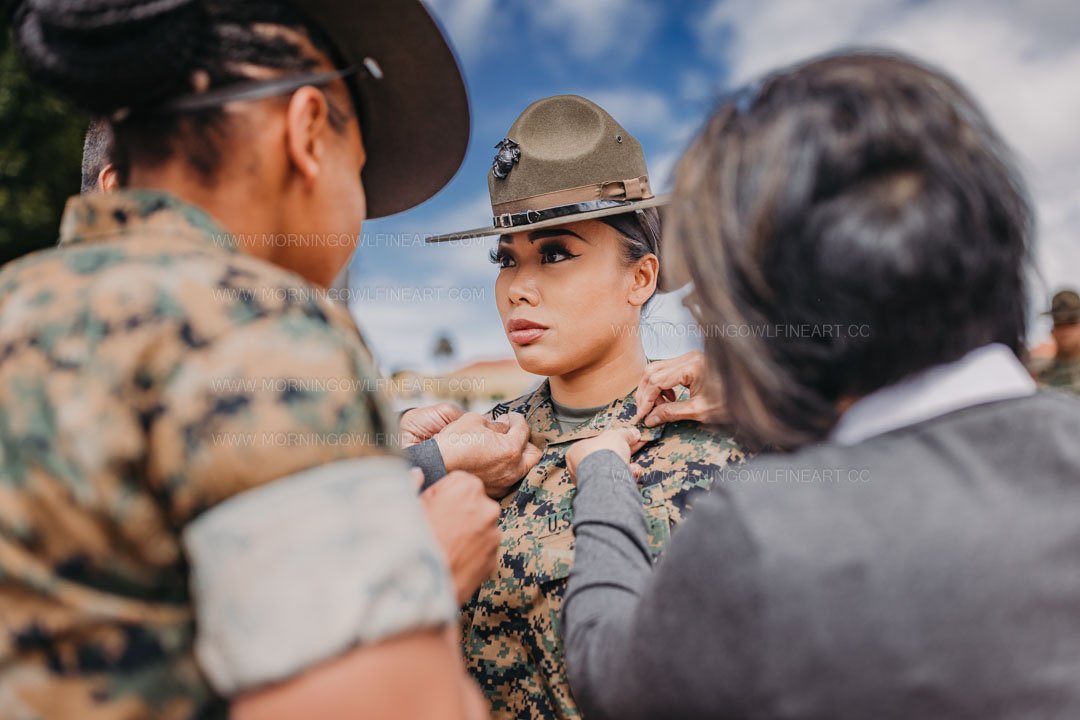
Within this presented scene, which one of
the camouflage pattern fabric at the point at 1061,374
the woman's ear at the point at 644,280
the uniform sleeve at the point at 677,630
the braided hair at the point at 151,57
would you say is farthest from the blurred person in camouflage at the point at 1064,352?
the braided hair at the point at 151,57

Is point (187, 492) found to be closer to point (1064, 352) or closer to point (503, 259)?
point (503, 259)

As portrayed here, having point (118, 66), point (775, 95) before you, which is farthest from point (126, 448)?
point (775, 95)

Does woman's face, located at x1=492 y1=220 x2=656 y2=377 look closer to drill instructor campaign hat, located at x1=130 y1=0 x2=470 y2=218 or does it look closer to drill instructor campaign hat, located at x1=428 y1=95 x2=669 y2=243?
drill instructor campaign hat, located at x1=428 y1=95 x2=669 y2=243

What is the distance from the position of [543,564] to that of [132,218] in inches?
55.6

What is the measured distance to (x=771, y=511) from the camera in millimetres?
1040

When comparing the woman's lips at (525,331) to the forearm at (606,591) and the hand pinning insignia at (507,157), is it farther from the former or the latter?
the forearm at (606,591)

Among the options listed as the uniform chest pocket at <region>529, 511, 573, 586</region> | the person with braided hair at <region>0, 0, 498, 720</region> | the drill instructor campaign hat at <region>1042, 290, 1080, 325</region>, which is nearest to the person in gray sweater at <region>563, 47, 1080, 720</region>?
the person with braided hair at <region>0, 0, 498, 720</region>

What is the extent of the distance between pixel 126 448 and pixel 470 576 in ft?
2.13

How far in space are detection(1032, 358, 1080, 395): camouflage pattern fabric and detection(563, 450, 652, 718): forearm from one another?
7148 mm

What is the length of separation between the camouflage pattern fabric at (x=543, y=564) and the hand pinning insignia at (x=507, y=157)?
0.94 metres

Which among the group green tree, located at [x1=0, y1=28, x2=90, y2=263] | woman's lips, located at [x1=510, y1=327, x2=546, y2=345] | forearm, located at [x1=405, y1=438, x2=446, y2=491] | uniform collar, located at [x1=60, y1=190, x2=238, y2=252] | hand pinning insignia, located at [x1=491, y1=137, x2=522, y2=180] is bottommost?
forearm, located at [x1=405, y1=438, x2=446, y2=491]

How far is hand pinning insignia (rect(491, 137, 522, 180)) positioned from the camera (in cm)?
262

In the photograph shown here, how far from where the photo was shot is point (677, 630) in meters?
1.09

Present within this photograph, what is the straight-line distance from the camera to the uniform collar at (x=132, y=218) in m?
1.09
